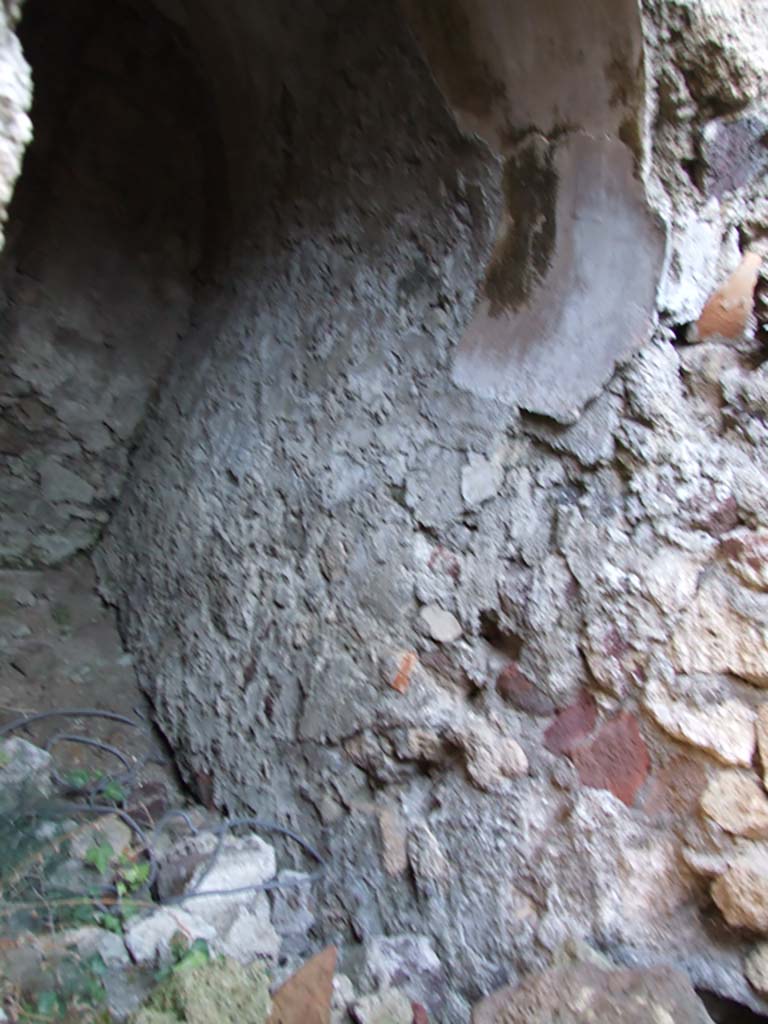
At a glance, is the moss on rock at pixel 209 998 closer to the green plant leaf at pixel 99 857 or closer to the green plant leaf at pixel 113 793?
the green plant leaf at pixel 99 857

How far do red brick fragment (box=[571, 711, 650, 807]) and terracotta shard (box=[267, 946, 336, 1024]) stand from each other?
1.41 ft

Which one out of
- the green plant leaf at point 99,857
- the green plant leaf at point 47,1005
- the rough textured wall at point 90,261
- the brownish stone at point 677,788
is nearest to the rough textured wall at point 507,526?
the brownish stone at point 677,788

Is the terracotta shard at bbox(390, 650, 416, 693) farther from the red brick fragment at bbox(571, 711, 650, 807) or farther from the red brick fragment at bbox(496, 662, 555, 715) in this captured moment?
the red brick fragment at bbox(571, 711, 650, 807)

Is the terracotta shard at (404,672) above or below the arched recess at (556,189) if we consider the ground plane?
below

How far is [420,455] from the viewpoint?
1.31 metres

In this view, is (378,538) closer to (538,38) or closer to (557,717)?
(557,717)

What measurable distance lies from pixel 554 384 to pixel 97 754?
120 centimetres

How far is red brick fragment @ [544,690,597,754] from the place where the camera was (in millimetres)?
1049

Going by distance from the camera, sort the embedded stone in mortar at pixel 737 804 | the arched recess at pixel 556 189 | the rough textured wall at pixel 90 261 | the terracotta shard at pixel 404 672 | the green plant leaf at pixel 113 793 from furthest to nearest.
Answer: the rough textured wall at pixel 90 261 < the green plant leaf at pixel 113 793 < the terracotta shard at pixel 404 672 < the arched recess at pixel 556 189 < the embedded stone in mortar at pixel 737 804

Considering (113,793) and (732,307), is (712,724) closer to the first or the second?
(732,307)

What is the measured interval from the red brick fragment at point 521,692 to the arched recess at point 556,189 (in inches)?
14.5

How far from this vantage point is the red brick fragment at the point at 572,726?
3.44 feet

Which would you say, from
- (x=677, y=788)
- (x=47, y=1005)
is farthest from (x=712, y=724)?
(x=47, y=1005)

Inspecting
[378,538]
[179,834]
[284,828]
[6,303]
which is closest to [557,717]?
[378,538]
